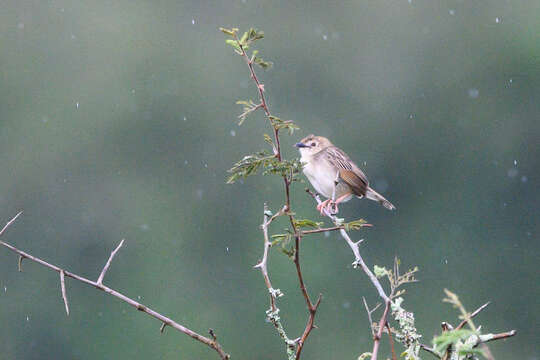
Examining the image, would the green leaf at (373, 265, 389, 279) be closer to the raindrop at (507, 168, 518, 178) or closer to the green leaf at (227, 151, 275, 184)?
the green leaf at (227, 151, 275, 184)

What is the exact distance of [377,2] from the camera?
24.3 m

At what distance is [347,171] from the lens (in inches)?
180

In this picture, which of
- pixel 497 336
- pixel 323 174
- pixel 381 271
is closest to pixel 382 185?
pixel 323 174

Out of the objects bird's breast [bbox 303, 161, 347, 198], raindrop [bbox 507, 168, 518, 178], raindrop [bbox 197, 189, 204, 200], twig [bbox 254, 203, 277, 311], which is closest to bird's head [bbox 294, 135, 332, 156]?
bird's breast [bbox 303, 161, 347, 198]

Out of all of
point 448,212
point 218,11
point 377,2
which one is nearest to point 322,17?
point 377,2

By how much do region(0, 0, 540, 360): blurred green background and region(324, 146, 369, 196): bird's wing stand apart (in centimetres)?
1229

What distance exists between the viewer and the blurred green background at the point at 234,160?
19281 millimetres

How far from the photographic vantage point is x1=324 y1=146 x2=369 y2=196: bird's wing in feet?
14.7

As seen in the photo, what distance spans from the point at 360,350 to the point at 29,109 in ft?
30.5

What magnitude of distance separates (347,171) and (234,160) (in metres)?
13.9

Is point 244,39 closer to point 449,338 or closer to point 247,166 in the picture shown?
point 247,166

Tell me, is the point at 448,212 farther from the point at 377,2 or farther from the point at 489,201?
the point at 377,2

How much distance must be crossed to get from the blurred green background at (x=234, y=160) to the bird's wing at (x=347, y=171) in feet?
40.3

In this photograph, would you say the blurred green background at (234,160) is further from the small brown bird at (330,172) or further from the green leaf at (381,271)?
the green leaf at (381,271)
